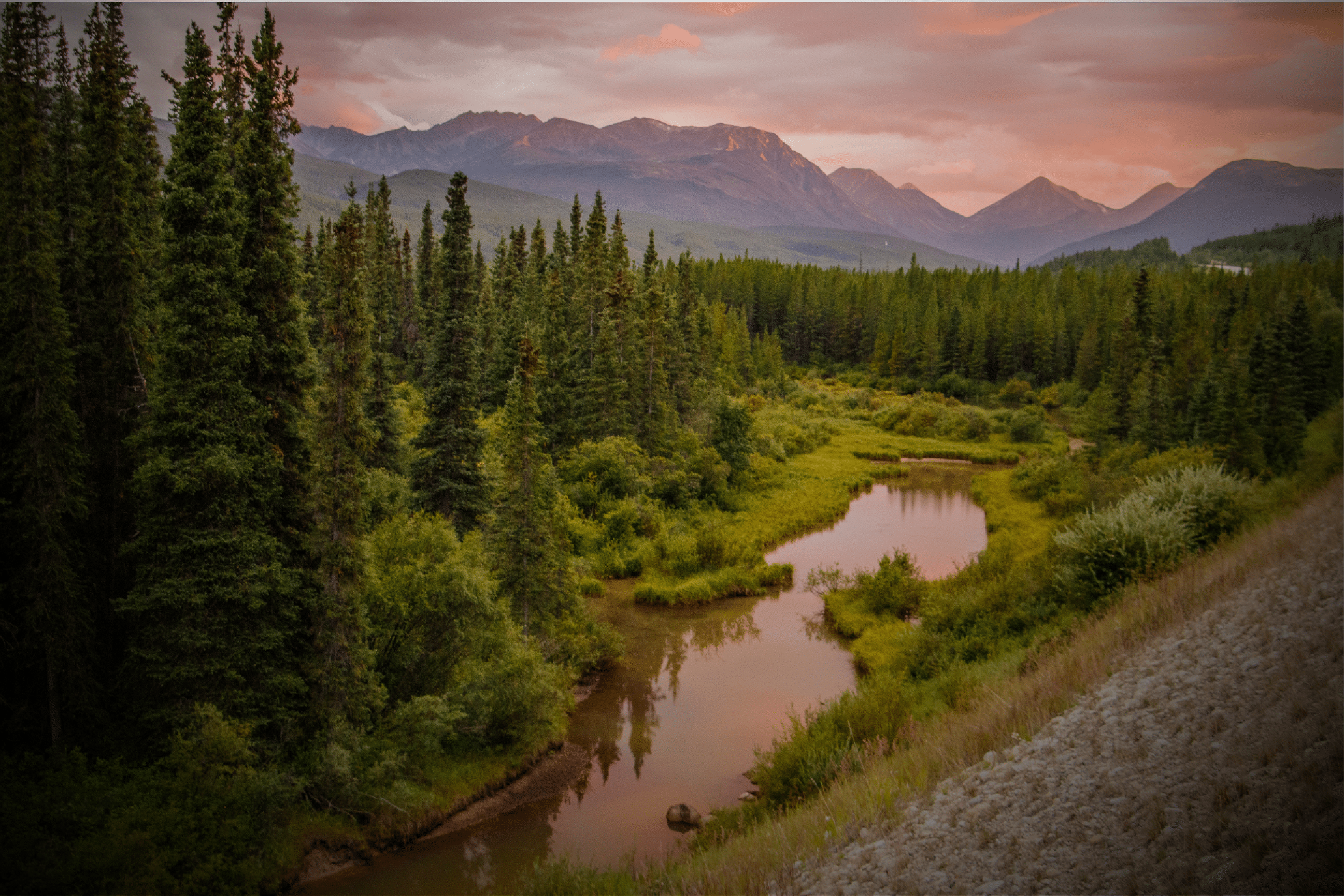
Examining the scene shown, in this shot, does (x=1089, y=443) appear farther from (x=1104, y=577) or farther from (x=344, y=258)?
(x=344, y=258)

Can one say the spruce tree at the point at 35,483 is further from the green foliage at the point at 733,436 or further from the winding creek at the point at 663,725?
the green foliage at the point at 733,436

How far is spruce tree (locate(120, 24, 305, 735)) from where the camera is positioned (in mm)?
17359

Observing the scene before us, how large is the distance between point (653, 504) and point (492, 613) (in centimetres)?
2521

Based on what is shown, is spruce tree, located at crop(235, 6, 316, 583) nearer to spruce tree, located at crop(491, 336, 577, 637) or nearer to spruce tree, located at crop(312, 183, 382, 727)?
spruce tree, located at crop(312, 183, 382, 727)

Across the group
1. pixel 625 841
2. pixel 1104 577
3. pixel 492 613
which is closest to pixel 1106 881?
pixel 625 841

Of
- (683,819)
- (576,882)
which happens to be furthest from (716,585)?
(576,882)

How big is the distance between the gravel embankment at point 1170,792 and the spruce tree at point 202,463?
14.0 m


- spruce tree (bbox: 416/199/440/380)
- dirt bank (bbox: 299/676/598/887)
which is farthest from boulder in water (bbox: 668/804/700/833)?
spruce tree (bbox: 416/199/440/380)

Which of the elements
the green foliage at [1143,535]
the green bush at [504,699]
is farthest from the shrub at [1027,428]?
the green bush at [504,699]

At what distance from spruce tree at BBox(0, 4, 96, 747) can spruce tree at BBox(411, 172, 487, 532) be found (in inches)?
612

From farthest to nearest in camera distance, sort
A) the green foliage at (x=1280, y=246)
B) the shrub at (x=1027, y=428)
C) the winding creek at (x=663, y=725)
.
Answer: the shrub at (x=1027, y=428) → the green foliage at (x=1280, y=246) → the winding creek at (x=663, y=725)

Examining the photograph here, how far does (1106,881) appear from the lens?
799cm

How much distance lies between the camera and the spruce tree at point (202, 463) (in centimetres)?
1736

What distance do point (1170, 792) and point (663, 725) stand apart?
1827 centimetres
